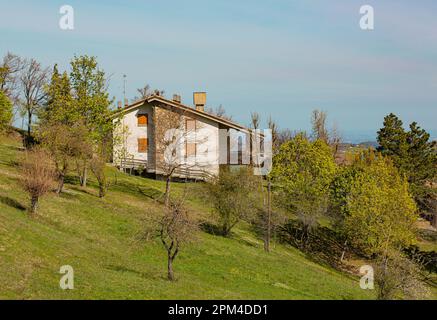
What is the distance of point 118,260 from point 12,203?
32.0ft

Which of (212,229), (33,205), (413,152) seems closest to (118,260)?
(33,205)

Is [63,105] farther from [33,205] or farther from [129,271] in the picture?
[129,271]

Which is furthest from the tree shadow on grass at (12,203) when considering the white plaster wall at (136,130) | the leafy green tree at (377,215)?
the white plaster wall at (136,130)

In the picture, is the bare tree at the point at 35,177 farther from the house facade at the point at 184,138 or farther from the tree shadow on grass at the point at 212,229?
the house facade at the point at 184,138

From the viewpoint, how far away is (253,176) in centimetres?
4941

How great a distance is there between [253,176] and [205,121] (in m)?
22.5

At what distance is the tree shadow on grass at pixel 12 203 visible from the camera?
36719 millimetres

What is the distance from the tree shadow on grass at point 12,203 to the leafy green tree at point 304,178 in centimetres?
2636

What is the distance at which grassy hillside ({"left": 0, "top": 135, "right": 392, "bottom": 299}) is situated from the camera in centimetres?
2527

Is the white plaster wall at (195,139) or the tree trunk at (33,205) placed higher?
the white plaster wall at (195,139)

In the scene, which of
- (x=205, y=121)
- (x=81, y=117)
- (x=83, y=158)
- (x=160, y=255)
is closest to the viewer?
(x=160, y=255)

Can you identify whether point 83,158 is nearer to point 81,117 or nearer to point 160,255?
point 81,117

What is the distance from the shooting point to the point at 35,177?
35156 millimetres
